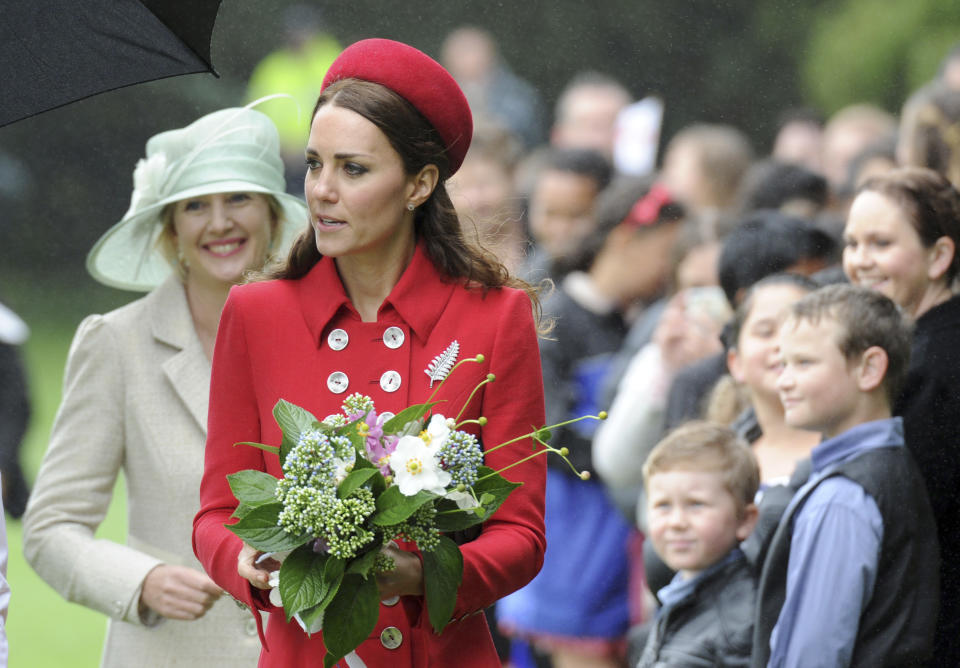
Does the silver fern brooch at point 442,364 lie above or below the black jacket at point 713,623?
above

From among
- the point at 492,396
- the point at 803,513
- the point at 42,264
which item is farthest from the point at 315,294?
the point at 42,264

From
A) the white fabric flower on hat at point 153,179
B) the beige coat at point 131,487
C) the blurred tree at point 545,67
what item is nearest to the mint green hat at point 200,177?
the white fabric flower on hat at point 153,179

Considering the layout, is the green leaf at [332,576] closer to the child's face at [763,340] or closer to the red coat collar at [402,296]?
the red coat collar at [402,296]

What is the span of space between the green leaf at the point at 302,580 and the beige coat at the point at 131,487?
144 cm

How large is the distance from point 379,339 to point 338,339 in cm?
7

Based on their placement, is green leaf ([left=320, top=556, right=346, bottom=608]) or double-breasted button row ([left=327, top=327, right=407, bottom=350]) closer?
green leaf ([left=320, top=556, right=346, bottom=608])

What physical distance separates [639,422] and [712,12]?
1.26 metres

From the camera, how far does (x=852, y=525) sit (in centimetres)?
382

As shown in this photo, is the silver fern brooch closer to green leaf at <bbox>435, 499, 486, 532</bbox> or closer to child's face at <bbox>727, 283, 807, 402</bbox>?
green leaf at <bbox>435, 499, 486, 532</bbox>

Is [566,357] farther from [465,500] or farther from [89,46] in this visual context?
[465,500]

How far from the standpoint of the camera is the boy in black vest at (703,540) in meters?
4.03

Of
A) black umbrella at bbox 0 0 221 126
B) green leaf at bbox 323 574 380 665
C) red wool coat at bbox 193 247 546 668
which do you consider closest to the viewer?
green leaf at bbox 323 574 380 665

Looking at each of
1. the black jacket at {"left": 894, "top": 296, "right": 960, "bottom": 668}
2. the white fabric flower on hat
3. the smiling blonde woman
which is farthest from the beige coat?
the black jacket at {"left": 894, "top": 296, "right": 960, "bottom": 668}

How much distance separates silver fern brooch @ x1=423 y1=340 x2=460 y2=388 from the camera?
7.39ft
